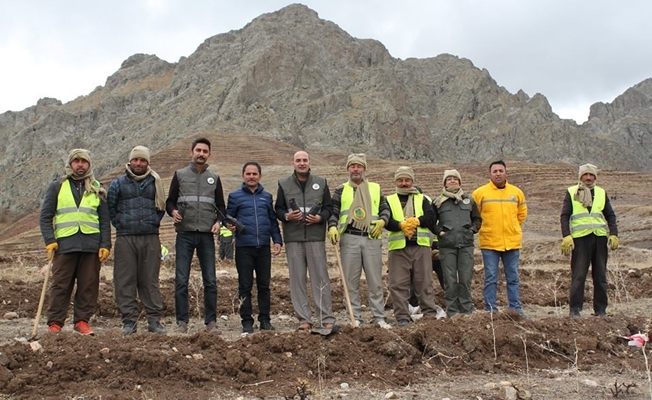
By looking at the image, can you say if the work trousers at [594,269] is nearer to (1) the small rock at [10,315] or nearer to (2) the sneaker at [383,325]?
(2) the sneaker at [383,325]

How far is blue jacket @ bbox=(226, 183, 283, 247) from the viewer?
21.6 feet

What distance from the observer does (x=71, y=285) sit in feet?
20.6

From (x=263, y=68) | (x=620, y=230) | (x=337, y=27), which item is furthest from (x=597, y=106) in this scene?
(x=620, y=230)

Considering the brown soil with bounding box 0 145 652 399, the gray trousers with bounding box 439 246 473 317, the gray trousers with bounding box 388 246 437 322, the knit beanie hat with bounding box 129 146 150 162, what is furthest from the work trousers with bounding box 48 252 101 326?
the gray trousers with bounding box 439 246 473 317

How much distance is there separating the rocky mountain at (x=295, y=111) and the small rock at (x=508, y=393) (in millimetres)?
54733

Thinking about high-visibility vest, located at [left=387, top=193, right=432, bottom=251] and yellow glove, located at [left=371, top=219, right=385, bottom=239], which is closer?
yellow glove, located at [left=371, top=219, right=385, bottom=239]

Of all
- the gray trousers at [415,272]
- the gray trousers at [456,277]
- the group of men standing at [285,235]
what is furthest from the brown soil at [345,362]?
the gray trousers at [456,277]

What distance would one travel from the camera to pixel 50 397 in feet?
13.1

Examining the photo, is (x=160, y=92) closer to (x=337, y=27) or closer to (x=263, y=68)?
(x=263, y=68)

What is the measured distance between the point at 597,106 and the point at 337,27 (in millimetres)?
115354

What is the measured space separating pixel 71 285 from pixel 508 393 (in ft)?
14.7

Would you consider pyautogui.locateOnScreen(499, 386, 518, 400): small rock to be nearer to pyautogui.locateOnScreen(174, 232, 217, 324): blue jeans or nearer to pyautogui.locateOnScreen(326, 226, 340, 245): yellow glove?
pyautogui.locateOnScreen(326, 226, 340, 245): yellow glove

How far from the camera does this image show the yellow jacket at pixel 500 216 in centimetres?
742

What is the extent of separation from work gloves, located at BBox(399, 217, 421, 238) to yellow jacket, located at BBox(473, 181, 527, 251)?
1.08 meters
